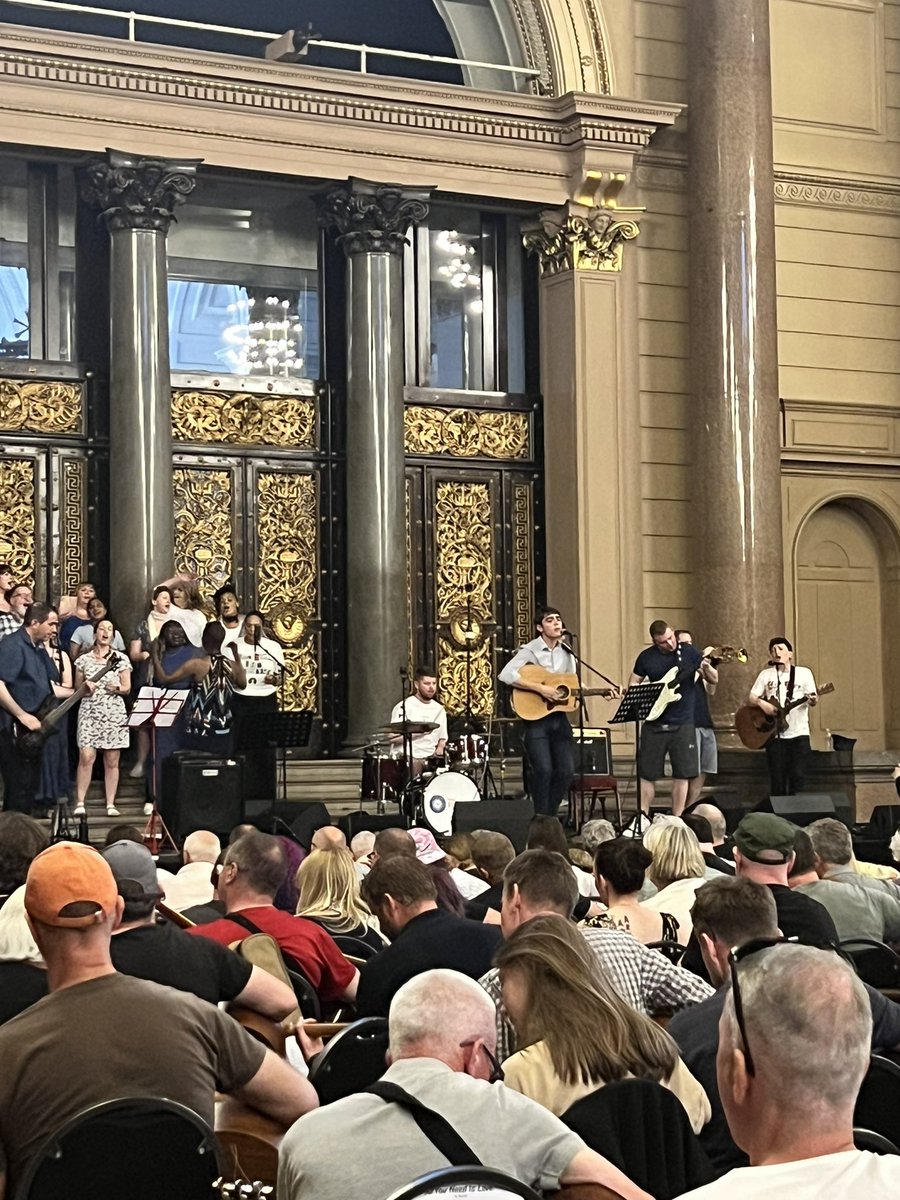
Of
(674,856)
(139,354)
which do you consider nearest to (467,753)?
(139,354)

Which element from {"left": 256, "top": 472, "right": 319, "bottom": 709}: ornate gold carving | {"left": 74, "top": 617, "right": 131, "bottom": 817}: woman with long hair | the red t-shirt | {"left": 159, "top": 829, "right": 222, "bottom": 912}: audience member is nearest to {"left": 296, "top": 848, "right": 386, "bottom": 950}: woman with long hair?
{"left": 159, "top": 829, "right": 222, "bottom": 912}: audience member

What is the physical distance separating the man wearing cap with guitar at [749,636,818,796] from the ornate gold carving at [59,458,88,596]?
562 cm

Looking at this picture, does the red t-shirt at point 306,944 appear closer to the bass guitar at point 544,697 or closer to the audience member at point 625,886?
the audience member at point 625,886

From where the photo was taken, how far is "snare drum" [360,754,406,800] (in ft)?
45.3

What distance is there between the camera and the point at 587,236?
17.1 metres

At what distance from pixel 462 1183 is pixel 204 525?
1399 centimetres

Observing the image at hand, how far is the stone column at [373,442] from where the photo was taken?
16.2 metres

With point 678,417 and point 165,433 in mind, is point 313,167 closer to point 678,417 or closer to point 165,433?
point 165,433

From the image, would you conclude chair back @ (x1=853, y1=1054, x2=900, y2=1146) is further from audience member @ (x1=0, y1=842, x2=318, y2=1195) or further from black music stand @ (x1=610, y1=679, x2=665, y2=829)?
black music stand @ (x1=610, y1=679, x2=665, y2=829)

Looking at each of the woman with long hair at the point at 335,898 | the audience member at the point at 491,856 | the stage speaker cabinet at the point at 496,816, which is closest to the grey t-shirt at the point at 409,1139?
the woman with long hair at the point at 335,898

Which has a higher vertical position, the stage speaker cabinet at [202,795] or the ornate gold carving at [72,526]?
the ornate gold carving at [72,526]

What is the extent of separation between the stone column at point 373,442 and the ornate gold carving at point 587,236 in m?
1.34

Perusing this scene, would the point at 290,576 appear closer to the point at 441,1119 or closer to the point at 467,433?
the point at 467,433

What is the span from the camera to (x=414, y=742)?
14.1 meters
